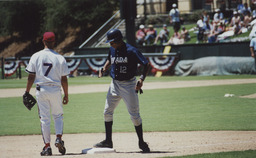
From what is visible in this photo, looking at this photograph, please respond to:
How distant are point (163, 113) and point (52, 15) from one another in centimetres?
3225

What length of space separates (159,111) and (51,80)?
20.1 feet

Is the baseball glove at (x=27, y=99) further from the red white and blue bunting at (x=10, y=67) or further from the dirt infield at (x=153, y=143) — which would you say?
the red white and blue bunting at (x=10, y=67)

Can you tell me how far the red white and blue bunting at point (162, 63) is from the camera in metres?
27.1

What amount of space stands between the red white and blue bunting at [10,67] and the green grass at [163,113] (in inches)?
531

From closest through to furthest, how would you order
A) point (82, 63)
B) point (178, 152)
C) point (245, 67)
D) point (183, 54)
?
point (178, 152) → point (245, 67) → point (183, 54) → point (82, 63)

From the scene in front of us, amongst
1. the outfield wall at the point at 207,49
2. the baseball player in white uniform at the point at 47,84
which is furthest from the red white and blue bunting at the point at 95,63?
the baseball player in white uniform at the point at 47,84

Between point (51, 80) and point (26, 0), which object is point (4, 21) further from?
point (51, 80)

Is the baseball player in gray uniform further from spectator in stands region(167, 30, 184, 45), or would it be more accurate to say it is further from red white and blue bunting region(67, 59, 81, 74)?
red white and blue bunting region(67, 59, 81, 74)

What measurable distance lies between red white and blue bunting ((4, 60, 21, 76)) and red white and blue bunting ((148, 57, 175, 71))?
924 centimetres

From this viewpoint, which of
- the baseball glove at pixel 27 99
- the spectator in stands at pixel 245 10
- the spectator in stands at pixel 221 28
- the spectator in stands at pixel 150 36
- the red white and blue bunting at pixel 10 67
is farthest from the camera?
the spectator in stands at pixel 150 36

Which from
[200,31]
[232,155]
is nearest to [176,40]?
[200,31]

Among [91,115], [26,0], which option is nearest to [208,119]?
[91,115]

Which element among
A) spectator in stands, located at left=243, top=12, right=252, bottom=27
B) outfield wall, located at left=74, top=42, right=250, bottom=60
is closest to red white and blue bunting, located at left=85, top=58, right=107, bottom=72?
outfield wall, located at left=74, top=42, right=250, bottom=60

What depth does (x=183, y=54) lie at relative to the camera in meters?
27.6
